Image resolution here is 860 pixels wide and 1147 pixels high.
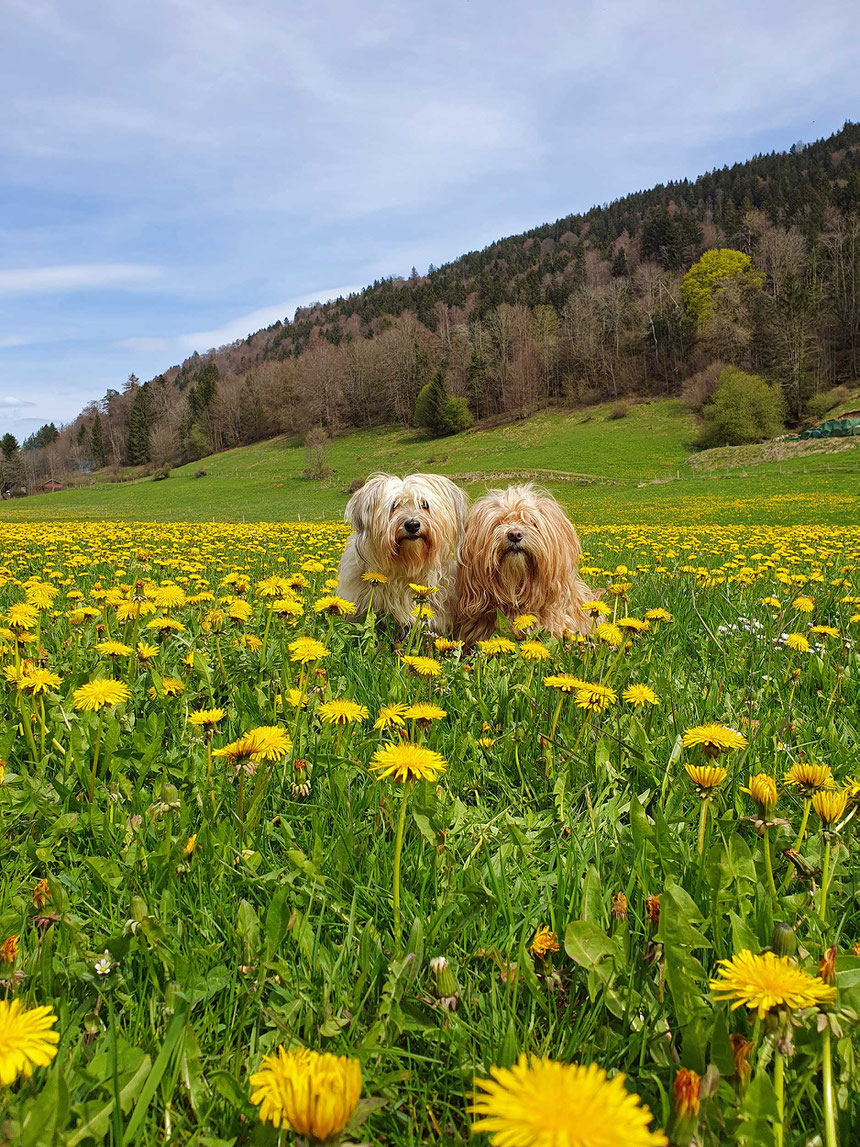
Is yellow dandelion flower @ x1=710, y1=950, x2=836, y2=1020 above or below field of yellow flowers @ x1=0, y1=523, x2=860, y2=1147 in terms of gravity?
above

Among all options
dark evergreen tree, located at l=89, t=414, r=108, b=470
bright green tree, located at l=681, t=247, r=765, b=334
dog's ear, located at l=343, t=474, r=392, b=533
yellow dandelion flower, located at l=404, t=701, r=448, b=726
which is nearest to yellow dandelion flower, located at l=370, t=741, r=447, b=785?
yellow dandelion flower, located at l=404, t=701, r=448, b=726

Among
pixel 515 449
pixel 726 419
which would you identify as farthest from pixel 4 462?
pixel 726 419

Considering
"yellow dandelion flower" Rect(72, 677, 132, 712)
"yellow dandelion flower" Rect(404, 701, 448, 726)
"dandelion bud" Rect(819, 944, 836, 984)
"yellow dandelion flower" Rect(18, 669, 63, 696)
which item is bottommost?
"dandelion bud" Rect(819, 944, 836, 984)

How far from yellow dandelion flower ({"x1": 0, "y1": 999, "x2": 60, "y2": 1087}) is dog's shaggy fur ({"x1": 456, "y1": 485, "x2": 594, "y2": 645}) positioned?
138 inches

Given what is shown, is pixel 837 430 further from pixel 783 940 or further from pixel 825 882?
pixel 783 940

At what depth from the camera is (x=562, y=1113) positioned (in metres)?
0.50

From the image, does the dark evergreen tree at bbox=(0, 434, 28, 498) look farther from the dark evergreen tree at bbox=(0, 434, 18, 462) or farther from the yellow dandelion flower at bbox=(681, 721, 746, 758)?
the yellow dandelion flower at bbox=(681, 721, 746, 758)

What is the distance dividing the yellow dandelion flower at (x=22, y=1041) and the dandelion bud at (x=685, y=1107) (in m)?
0.70

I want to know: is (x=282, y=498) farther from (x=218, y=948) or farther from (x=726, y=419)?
(x=218, y=948)

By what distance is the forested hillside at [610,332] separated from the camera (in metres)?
64.1

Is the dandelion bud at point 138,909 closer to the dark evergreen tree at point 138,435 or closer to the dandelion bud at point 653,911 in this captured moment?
the dandelion bud at point 653,911

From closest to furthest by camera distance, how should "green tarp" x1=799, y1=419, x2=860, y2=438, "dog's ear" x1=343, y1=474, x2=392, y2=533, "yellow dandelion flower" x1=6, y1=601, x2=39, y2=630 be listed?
1. "yellow dandelion flower" x1=6, y1=601, x2=39, y2=630
2. "dog's ear" x1=343, y1=474, x2=392, y2=533
3. "green tarp" x1=799, y1=419, x2=860, y2=438

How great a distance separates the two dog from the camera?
4.17m

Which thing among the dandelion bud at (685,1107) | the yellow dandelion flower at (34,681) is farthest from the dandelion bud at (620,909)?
the yellow dandelion flower at (34,681)
